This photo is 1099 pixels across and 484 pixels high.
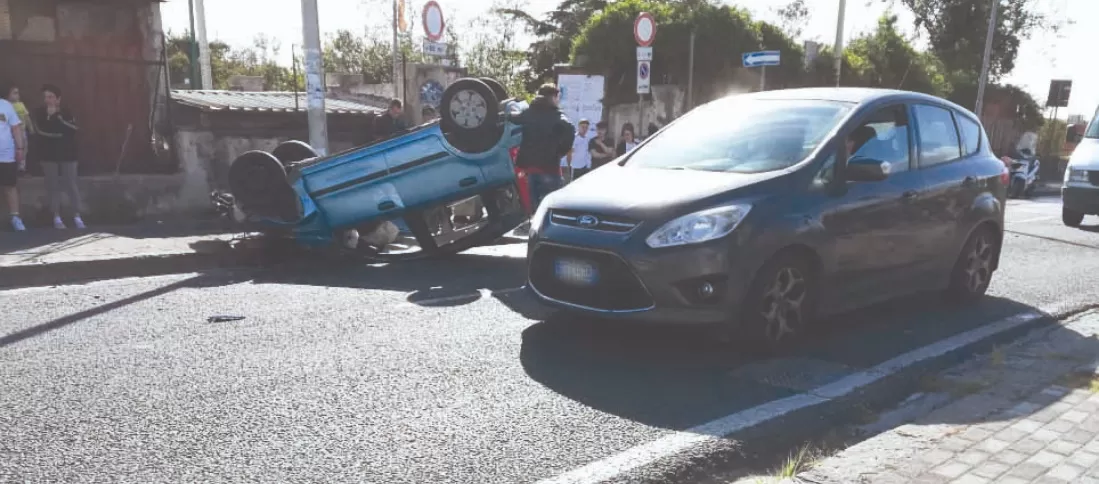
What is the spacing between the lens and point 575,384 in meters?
4.48

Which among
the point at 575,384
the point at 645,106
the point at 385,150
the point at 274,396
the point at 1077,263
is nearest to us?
the point at 274,396

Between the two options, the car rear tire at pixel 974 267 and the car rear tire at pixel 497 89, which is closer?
the car rear tire at pixel 974 267

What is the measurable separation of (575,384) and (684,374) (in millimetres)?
647

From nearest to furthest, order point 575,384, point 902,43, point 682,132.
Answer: point 575,384, point 682,132, point 902,43

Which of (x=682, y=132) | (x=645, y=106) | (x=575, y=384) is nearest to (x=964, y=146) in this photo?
(x=682, y=132)

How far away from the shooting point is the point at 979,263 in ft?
22.4

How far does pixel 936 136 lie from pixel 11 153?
9727mm

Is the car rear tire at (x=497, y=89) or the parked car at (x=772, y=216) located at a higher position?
the car rear tire at (x=497, y=89)

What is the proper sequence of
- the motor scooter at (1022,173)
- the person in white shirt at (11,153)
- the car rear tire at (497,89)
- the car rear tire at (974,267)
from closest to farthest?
the car rear tire at (974,267) < the car rear tire at (497,89) < the person in white shirt at (11,153) < the motor scooter at (1022,173)

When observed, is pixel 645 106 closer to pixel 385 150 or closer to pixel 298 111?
pixel 298 111

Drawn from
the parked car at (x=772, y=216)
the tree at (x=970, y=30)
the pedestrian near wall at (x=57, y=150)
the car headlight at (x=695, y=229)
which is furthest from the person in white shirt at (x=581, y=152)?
the tree at (x=970, y=30)

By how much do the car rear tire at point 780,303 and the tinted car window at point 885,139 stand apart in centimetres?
101

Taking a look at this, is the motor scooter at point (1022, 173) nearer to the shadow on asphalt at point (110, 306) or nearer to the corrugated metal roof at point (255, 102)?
the corrugated metal roof at point (255, 102)

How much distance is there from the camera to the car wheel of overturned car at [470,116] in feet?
27.6
